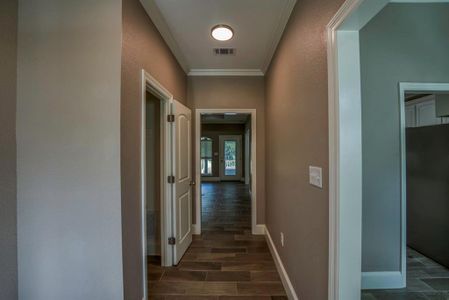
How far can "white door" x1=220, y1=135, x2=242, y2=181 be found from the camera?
10.2 meters

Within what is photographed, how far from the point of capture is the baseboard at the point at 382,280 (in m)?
2.13

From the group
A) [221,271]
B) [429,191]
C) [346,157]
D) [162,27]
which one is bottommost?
[221,271]

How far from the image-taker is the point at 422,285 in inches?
86.4

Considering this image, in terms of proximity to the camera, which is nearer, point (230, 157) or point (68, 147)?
point (68, 147)

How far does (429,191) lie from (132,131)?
350 centimetres

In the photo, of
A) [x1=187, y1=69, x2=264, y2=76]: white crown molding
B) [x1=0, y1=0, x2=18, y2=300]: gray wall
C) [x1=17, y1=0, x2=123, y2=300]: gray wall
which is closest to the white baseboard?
[x1=17, y1=0, x2=123, y2=300]: gray wall

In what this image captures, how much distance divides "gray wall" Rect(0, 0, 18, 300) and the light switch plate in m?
2.02

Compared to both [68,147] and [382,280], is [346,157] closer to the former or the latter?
[68,147]

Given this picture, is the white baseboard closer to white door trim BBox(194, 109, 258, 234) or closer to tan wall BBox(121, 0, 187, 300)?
white door trim BBox(194, 109, 258, 234)

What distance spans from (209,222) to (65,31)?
3608 mm

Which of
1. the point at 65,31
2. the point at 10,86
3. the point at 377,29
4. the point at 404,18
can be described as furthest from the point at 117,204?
the point at 404,18

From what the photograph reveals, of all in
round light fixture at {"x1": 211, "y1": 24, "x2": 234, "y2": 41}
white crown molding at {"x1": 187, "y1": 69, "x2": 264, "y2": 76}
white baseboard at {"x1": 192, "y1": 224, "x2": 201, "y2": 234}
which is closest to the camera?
round light fixture at {"x1": 211, "y1": 24, "x2": 234, "y2": 41}

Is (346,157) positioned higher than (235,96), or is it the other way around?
(235,96)

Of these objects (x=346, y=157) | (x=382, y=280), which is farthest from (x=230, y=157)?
(x=346, y=157)
